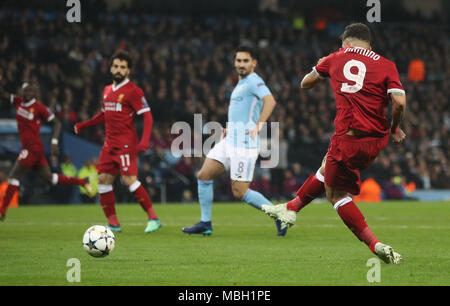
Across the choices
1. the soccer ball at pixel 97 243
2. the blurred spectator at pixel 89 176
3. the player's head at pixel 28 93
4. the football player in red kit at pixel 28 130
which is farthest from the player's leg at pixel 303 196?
the blurred spectator at pixel 89 176

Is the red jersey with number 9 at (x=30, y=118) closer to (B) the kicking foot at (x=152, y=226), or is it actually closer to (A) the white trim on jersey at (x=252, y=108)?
(B) the kicking foot at (x=152, y=226)

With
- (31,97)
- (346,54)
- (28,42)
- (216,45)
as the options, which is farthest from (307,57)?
(346,54)

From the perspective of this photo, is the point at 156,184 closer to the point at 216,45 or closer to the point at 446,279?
the point at 216,45

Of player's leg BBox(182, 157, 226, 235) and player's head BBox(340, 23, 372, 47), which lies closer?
player's head BBox(340, 23, 372, 47)

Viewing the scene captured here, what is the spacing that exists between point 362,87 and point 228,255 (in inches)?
79.5

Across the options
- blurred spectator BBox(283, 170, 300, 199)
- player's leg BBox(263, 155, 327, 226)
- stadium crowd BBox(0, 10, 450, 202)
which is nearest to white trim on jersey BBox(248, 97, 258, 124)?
player's leg BBox(263, 155, 327, 226)

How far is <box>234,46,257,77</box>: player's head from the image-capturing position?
9.70 metres

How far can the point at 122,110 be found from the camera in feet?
33.2

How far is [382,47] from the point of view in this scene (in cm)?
3291

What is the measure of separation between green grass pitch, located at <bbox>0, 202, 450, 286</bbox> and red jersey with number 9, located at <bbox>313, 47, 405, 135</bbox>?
1.19m

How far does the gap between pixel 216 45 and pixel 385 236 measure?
21.1m

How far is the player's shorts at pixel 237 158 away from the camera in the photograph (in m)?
9.59

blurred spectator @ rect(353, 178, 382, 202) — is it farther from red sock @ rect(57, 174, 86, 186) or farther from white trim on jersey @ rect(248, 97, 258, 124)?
white trim on jersey @ rect(248, 97, 258, 124)

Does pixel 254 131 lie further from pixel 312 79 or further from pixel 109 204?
pixel 312 79
